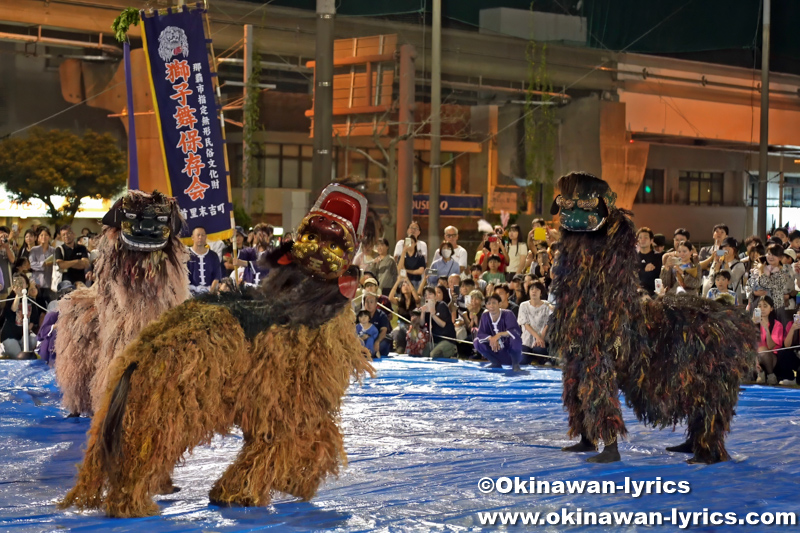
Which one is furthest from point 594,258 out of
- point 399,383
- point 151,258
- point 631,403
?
point 399,383

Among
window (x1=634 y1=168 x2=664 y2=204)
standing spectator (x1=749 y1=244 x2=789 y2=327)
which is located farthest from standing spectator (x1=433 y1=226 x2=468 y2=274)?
window (x1=634 y1=168 x2=664 y2=204)


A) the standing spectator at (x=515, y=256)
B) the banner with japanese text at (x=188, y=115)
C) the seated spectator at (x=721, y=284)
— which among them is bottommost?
the seated spectator at (x=721, y=284)

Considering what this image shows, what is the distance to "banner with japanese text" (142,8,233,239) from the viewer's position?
1062 cm

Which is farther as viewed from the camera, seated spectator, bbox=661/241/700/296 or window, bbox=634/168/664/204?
window, bbox=634/168/664/204

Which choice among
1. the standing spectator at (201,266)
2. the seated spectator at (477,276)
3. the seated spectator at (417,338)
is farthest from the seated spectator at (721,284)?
the standing spectator at (201,266)

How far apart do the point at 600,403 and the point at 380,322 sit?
5.47m

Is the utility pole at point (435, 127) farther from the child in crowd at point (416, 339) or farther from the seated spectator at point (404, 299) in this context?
the child in crowd at point (416, 339)

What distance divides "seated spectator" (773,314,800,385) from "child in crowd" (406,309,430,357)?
3662 millimetres

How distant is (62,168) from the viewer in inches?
694

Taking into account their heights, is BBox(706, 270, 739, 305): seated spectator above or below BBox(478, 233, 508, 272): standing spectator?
below

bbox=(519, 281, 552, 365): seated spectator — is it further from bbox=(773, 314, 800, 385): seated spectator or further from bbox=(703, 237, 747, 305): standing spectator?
bbox=(773, 314, 800, 385): seated spectator

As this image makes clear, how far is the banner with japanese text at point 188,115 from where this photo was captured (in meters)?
10.6

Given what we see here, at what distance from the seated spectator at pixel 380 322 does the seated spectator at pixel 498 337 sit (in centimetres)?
122

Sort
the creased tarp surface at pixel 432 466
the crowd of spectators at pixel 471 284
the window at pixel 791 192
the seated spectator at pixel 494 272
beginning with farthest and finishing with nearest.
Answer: the window at pixel 791 192, the seated spectator at pixel 494 272, the crowd of spectators at pixel 471 284, the creased tarp surface at pixel 432 466
